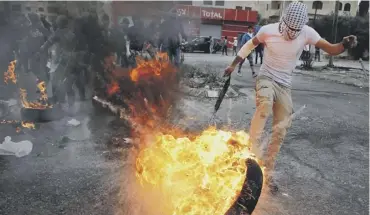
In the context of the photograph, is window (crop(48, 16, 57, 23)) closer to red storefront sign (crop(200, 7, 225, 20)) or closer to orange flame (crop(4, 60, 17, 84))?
orange flame (crop(4, 60, 17, 84))

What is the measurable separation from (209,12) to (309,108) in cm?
2687

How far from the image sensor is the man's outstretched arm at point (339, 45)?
375 centimetres

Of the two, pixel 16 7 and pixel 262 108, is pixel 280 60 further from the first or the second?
pixel 16 7

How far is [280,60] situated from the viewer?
396 cm

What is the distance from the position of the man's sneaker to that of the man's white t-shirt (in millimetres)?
1076

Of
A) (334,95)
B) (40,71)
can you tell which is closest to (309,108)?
(334,95)

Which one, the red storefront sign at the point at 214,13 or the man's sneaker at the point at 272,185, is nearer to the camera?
the man's sneaker at the point at 272,185

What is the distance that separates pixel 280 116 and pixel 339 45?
0.96 metres

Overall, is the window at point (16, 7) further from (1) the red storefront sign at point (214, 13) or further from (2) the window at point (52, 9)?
(1) the red storefront sign at point (214, 13)

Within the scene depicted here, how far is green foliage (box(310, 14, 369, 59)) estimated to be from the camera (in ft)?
99.2

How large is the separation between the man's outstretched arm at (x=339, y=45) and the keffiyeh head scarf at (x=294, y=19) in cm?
33

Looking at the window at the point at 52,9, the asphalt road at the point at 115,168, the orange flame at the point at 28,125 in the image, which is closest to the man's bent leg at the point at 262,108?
the asphalt road at the point at 115,168

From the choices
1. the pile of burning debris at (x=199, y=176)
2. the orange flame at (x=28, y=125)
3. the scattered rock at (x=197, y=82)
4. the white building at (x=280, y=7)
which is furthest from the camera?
the white building at (x=280, y=7)

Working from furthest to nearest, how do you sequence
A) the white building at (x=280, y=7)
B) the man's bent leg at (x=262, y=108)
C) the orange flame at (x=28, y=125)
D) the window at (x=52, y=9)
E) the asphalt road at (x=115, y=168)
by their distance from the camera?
the white building at (x=280, y=7) < the window at (x=52, y=9) < the orange flame at (x=28, y=125) < the man's bent leg at (x=262, y=108) < the asphalt road at (x=115, y=168)
